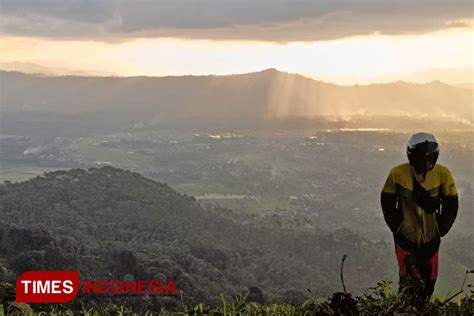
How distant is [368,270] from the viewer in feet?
374

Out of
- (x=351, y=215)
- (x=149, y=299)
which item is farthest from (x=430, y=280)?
(x=351, y=215)

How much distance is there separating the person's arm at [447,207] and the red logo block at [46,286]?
193 inches

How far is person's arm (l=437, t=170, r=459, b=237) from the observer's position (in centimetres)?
724

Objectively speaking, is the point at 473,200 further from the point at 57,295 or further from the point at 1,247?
the point at 57,295

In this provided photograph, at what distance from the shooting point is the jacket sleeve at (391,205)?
24.0 feet

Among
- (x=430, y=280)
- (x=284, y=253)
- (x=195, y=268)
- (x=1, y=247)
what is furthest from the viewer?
(x=284, y=253)

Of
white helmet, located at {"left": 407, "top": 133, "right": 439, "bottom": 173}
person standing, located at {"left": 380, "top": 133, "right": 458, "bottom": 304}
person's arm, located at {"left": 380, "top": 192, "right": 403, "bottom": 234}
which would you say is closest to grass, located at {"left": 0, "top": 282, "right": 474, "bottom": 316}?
person standing, located at {"left": 380, "top": 133, "right": 458, "bottom": 304}

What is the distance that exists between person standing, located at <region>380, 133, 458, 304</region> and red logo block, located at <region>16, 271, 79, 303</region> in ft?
14.4

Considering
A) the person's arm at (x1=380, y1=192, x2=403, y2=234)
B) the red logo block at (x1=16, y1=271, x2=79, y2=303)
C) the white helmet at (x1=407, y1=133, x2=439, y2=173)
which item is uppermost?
the white helmet at (x1=407, y1=133, x2=439, y2=173)

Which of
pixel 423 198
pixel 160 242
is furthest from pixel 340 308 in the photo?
pixel 160 242

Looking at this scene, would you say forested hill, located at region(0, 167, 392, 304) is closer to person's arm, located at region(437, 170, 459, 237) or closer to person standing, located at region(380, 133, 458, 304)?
person standing, located at region(380, 133, 458, 304)

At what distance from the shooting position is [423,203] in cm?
720

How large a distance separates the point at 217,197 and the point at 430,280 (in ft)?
592

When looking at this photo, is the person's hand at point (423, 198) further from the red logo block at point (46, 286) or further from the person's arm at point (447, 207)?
the red logo block at point (46, 286)
